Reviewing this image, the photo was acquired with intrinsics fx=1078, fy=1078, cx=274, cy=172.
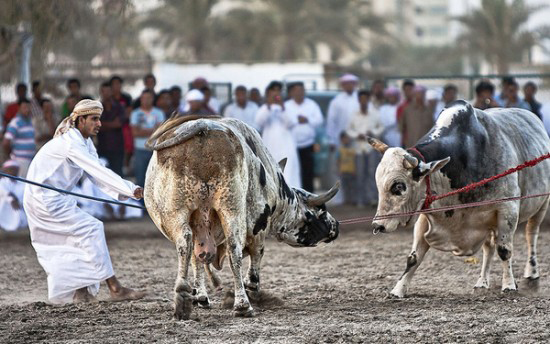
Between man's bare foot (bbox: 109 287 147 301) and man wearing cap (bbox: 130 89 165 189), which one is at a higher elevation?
man wearing cap (bbox: 130 89 165 189)

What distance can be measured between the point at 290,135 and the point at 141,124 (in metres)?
2.36

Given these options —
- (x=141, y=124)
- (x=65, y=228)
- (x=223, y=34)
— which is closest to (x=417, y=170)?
(x=65, y=228)

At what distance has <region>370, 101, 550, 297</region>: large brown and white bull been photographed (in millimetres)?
8750

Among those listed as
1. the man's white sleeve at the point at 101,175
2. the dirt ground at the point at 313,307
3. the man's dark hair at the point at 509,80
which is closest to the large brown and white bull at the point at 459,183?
the dirt ground at the point at 313,307

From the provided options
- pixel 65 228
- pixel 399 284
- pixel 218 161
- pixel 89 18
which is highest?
pixel 89 18

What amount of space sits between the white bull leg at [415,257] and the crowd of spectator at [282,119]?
20.1 ft

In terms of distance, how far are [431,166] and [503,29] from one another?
3374 cm

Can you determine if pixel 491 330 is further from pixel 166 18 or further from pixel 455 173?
pixel 166 18

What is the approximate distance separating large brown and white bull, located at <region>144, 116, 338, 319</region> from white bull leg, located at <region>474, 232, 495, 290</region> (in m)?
2.19

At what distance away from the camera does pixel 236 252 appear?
808cm

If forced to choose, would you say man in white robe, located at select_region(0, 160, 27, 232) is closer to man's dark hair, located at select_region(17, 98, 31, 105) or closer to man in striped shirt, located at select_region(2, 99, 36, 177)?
man in striped shirt, located at select_region(2, 99, 36, 177)

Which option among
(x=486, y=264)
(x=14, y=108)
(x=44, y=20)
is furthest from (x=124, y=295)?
(x=44, y=20)

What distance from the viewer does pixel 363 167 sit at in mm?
17578

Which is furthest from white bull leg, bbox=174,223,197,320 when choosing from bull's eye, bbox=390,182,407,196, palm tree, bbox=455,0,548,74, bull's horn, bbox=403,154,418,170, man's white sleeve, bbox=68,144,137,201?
palm tree, bbox=455,0,548,74
